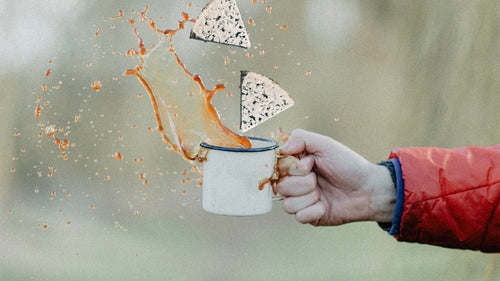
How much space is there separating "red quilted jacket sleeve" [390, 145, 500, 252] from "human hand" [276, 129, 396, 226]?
92mm

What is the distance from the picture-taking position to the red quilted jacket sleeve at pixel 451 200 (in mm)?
1203

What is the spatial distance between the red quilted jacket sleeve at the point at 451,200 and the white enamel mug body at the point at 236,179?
38 cm

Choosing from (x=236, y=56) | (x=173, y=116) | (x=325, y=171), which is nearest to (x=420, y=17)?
(x=236, y=56)

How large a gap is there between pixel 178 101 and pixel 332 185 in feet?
1.44

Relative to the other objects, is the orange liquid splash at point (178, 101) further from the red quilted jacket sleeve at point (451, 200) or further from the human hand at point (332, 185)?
the red quilted jacket sleeve at point (451, 200)

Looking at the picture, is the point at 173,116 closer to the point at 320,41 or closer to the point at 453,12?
the point at 320,41

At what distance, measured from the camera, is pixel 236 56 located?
211cm

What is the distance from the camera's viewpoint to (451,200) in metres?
1.21

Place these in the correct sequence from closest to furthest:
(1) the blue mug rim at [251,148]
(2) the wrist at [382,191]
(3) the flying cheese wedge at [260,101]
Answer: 1. (1) the blue mug rim at [251,148]
2. (3) the flying cheese wedge at [260,101]
3. (2) the wrist at [382,191]

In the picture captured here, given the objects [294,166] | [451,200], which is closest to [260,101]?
[294,166]

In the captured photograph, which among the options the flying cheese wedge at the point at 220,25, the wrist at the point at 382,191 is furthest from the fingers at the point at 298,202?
the flying cheese wedge at the point at 220,25

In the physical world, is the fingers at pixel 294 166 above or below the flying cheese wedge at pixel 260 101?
below

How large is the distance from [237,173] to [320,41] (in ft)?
4.36

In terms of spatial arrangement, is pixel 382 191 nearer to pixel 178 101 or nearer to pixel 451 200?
pixel 451 200
